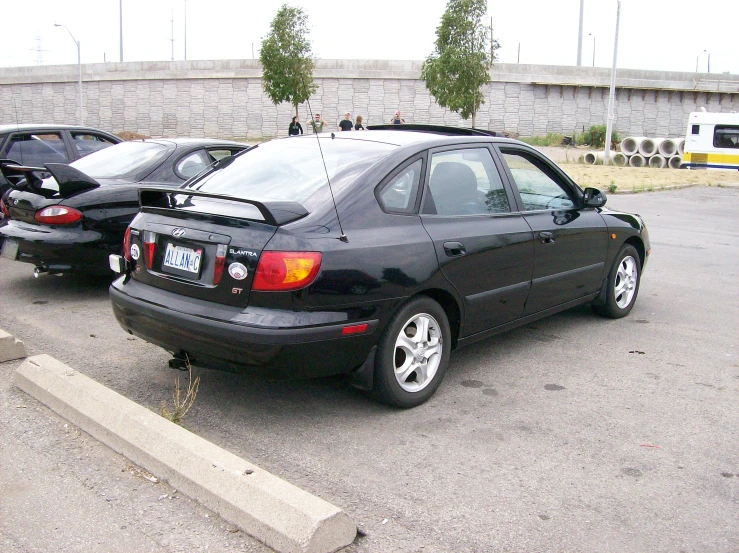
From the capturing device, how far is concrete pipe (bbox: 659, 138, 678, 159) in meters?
35.3

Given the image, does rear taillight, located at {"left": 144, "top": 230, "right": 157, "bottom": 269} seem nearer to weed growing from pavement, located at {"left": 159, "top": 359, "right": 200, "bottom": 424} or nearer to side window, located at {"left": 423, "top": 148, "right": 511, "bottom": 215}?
weed growing from pavement, located at {"left": 159, "top": 359, "right": 200, "bottom": 424}

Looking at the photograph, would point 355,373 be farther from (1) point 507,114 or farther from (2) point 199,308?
(1) point 507,114

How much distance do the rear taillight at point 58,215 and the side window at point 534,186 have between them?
3896 millimetres

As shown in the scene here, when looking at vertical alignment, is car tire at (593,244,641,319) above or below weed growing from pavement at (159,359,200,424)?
above

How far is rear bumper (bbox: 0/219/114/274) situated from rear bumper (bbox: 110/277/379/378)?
285 centimetres

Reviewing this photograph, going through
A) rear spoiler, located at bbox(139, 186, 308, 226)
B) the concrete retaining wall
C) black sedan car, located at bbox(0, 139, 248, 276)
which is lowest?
black sedan car, located at bbox(0, 139, 248, 276)

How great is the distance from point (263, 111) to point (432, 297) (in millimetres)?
46657

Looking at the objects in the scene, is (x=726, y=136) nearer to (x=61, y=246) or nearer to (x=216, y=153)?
(x=216, y=153)

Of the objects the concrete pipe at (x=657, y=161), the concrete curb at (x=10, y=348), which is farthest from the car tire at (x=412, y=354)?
the concrete pipe at (x=657, y=161)

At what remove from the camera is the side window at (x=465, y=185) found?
4594 mm

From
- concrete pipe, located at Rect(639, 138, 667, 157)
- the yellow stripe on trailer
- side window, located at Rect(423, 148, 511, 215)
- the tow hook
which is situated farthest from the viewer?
concrete pipe, located at Rect(639, 138, 667, 157)

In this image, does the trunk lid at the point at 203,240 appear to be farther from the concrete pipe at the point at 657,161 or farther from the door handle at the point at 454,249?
the concrete pipe at the point at 657,161

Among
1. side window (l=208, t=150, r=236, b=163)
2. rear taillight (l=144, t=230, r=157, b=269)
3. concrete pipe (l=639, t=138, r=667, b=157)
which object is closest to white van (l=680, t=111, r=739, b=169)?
concrete pipe (l=639, t=138, r=667, b=157)

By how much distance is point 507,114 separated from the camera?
48250mm
